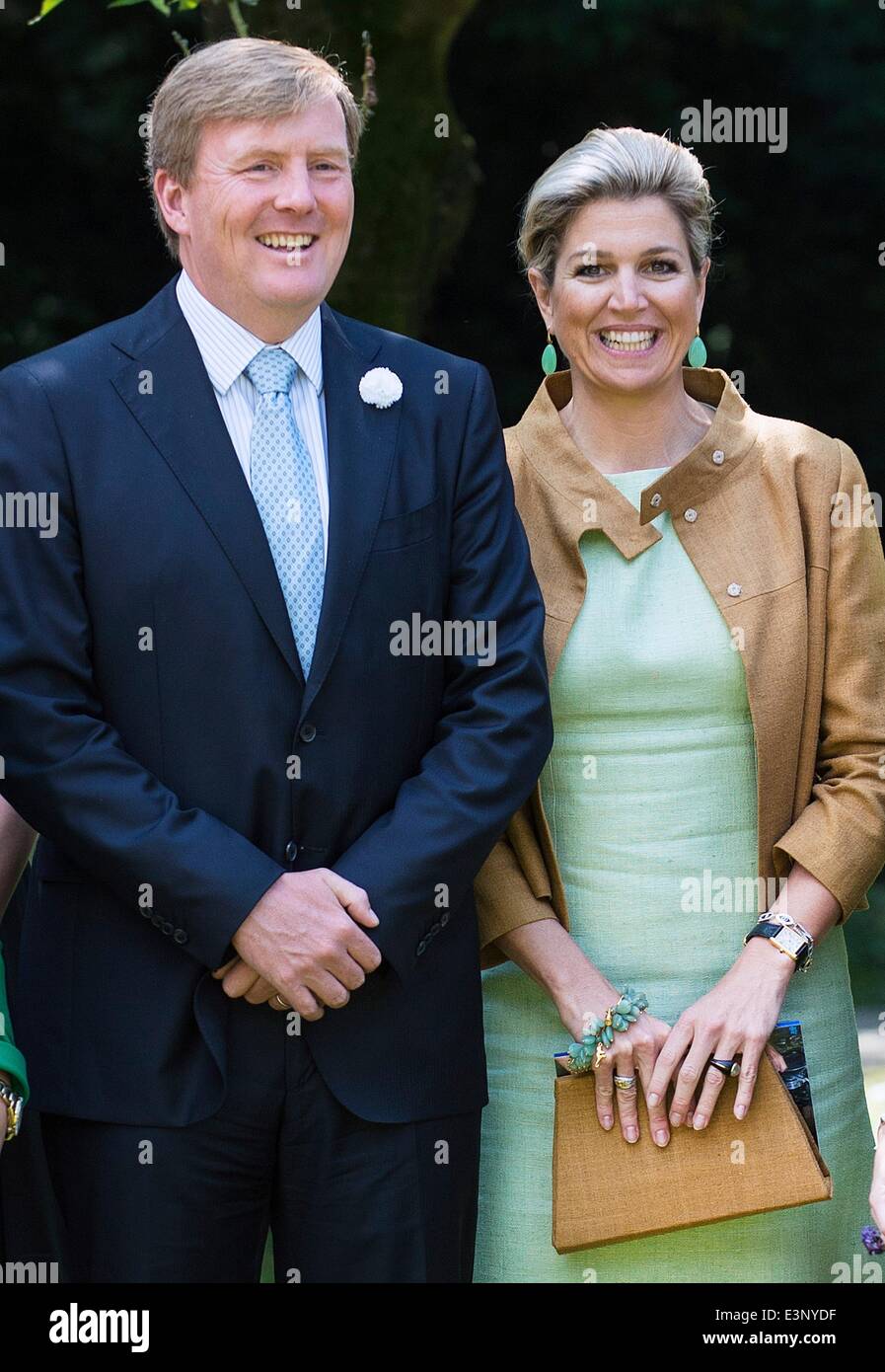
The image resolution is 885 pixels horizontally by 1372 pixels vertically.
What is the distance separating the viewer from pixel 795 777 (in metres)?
3.47

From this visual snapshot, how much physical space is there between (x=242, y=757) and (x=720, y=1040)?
34.6 inches

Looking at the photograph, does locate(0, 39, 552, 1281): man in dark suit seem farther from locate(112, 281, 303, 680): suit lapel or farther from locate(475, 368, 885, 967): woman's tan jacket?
locate(475, 368, 885, 967): woman's tan jacket

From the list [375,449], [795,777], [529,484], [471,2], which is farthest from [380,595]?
[471,2]

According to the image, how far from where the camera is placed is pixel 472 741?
3115 mm

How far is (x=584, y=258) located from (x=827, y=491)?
55cm

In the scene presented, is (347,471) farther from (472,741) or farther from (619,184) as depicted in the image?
(619,184)

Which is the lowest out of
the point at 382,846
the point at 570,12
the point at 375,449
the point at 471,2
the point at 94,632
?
the point at 382,846

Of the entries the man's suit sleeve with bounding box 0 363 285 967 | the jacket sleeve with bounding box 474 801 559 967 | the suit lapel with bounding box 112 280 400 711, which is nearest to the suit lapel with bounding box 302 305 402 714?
the suit lapel with bounding box 112 280 400 711

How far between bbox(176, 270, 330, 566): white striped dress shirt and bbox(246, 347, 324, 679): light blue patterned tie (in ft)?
0.05

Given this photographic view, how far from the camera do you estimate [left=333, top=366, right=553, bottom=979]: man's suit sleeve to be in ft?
9.96

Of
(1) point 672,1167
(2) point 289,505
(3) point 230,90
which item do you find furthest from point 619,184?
(1) point 672,1167

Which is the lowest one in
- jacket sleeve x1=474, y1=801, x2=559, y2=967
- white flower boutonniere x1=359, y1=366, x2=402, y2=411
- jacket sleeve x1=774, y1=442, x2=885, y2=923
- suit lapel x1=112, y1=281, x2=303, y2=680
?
jacket sleeve x1=474, y1=801, x2=559, y2=967

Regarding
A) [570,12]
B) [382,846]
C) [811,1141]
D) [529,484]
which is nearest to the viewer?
[382,846]
